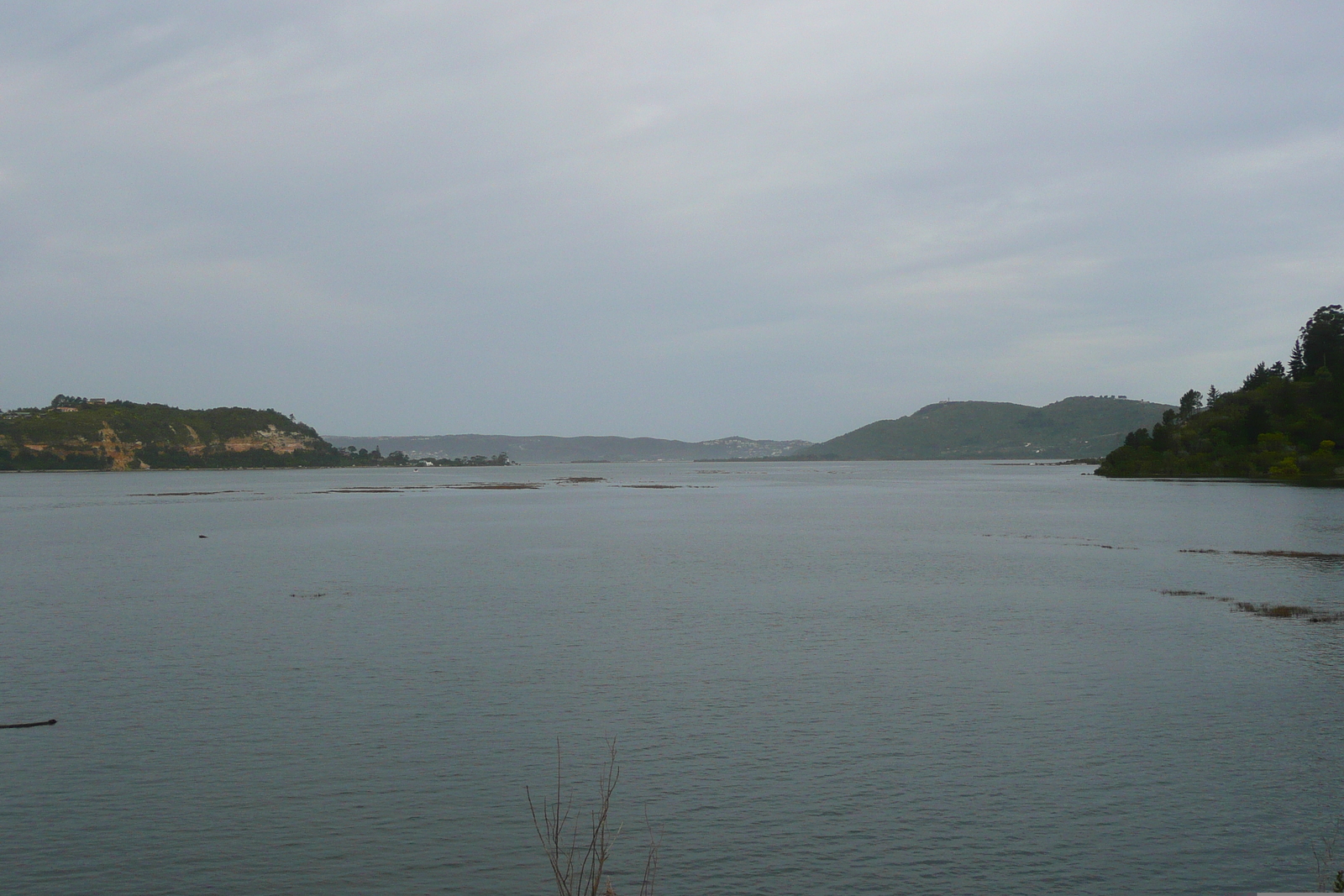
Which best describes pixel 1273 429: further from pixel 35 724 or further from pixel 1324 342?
pixel 35 724

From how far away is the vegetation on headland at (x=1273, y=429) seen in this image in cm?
14262

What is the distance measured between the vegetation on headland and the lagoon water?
11709 centimetres

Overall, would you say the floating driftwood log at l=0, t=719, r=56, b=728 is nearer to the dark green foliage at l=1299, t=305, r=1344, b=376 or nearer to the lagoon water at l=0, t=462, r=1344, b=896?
the lagoon water at l=0, t=462, r=1344, b=896

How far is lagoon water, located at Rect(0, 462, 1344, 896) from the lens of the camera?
13.6 m

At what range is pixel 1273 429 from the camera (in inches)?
5994

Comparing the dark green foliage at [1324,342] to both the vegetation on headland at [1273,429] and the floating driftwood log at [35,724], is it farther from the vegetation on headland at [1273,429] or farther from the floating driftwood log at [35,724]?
the floating driftwood log at [35,724]

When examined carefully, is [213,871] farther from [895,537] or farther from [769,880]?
[895,537]

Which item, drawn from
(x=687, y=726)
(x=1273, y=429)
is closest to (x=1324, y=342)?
(x=1273, y=429)

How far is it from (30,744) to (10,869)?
635cm

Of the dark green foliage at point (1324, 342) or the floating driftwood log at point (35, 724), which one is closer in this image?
the floating driftwood log at point (35, 724)

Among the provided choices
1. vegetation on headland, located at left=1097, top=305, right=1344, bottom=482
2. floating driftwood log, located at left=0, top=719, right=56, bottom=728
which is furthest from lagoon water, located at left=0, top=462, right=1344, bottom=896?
vegetation on headland, located at left=1097, top=305, right=1344, bottom=482

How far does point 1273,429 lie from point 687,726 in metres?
163

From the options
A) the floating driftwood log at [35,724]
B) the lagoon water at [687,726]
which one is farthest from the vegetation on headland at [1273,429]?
the floating driftwood log at [35,724]

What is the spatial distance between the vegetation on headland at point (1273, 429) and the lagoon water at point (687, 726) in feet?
384
